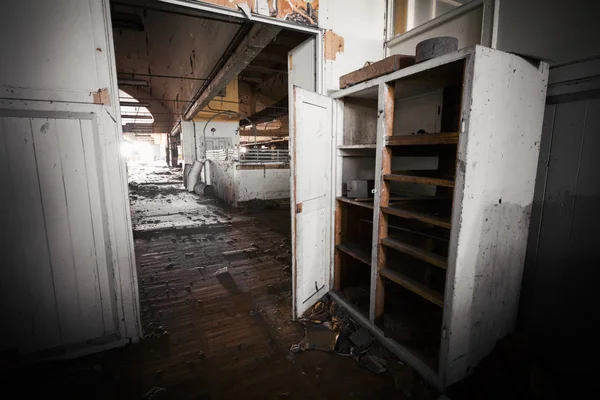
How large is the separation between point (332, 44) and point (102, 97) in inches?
76.2

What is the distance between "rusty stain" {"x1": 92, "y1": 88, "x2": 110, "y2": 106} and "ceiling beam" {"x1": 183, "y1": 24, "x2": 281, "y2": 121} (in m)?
1.38

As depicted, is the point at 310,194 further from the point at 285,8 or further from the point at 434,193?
the point at 285,8

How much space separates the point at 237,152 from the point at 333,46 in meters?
5.92

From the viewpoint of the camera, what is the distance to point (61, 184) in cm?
191

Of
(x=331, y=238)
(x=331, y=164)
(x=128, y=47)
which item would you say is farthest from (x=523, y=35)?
(x=128, y=47)

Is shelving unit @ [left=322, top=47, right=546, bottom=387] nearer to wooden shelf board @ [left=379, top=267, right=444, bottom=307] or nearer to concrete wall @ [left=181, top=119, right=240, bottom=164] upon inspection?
wooden shelf board @ [left=379, top=267, right=444, bottom=307]

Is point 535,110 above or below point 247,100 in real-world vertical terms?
below

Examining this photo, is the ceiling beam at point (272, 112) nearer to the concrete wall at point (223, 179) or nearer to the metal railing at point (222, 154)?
the metal railing at point (222, 154)

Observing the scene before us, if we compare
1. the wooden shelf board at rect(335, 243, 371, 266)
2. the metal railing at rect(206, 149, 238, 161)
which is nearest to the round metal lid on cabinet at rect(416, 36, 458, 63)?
the wooden shelf board at rect(335, 243, 371, 266)

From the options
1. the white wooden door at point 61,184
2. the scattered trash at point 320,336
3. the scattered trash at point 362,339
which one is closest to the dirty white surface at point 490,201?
the scattered trash at point 362,339

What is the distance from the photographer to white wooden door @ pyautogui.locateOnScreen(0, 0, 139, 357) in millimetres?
1744

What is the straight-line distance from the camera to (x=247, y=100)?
13.2 m

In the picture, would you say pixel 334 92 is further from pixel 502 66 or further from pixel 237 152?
pixel 237 152

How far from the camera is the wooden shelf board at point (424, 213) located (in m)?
1.70
